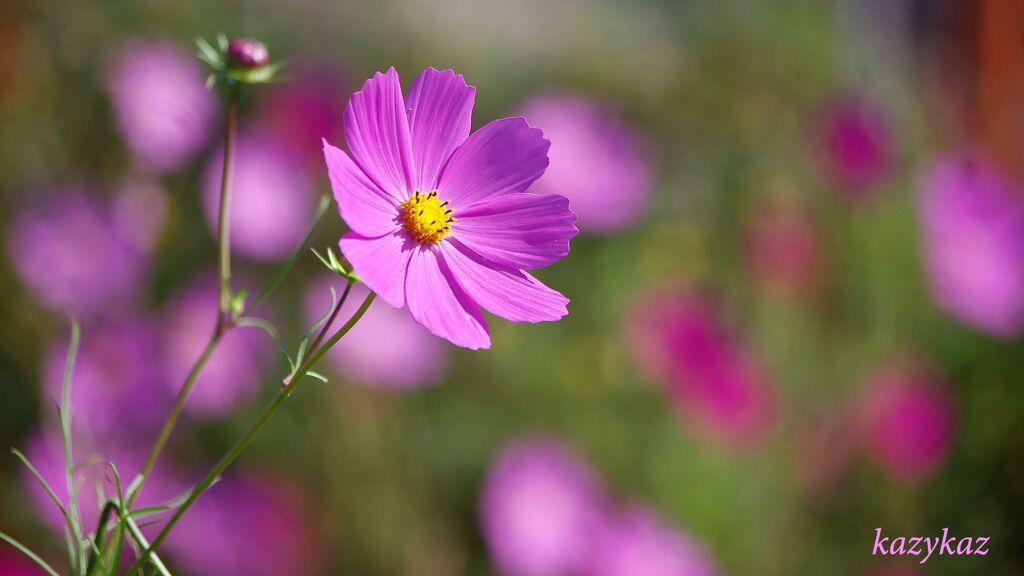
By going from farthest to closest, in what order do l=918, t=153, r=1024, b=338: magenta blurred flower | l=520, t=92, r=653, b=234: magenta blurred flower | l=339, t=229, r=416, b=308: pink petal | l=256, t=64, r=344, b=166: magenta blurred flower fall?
l=520, t=92, r=653, b=234: magenta blurred flower → l=256, t=64, r=344, b=166: magenta blurred flower → l=918, t=153, r=1024, b=338: magenta blurred flower → l=339, t=229, r=416, b=308: pink petal

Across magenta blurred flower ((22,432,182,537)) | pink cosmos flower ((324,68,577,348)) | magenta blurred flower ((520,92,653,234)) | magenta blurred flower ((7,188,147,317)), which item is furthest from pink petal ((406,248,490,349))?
magenta blurred flower ((520,92,653,234))

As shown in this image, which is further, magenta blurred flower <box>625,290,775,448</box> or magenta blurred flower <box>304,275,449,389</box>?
magenta blurred flower <box>304,275,449,389</box>

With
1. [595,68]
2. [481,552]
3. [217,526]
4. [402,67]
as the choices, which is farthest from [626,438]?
[595,68]

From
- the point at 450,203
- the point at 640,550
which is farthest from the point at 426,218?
the point at 640,550

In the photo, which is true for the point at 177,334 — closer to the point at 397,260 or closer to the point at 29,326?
the point at 29,326

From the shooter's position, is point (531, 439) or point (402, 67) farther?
point (402, 67)

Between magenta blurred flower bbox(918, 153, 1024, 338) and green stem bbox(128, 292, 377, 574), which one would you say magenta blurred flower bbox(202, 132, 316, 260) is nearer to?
magenta blurred flower bbox(918, 153, 1024, 338)
